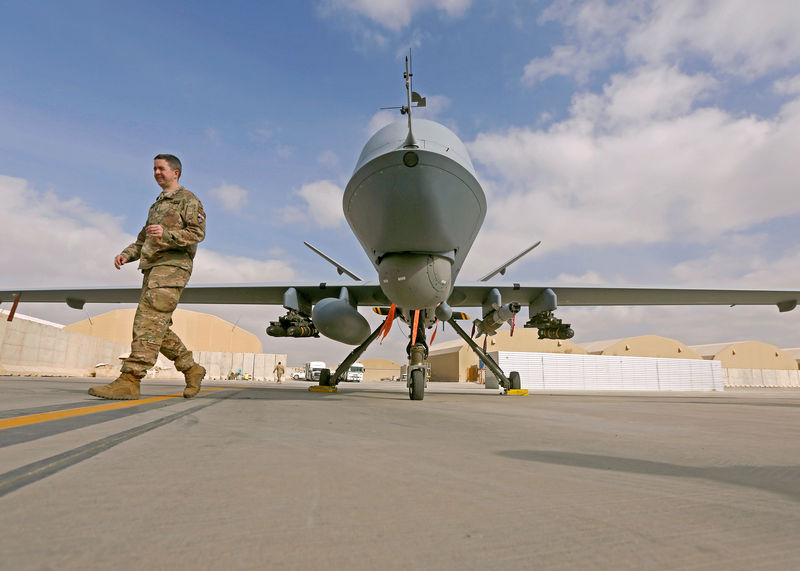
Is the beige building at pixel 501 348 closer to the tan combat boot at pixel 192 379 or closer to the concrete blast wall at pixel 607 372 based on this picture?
the concrete blast wall at pixel 607 372

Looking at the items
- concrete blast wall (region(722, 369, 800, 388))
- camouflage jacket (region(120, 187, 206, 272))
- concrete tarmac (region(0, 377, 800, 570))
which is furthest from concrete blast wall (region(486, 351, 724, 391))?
concrete tarmac (region(0, 377, 800, 570))

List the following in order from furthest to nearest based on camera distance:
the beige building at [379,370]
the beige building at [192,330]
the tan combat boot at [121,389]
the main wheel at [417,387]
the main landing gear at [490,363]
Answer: the beige building at [379,370]
the beige building at [192,330]
the main landing gear at [490,363]
the main wheel at [417,387]
the tan combat boot at [121,389]

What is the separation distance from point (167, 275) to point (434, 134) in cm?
347

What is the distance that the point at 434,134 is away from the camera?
5.30 m

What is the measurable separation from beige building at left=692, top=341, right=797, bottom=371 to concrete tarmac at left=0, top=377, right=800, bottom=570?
57.0 m

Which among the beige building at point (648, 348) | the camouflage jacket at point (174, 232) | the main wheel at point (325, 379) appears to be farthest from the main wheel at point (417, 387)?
the beige building at point (648, 348)

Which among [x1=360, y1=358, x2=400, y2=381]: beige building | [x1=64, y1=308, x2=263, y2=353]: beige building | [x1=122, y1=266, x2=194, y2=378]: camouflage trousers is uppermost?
[x1=64, y1=308, x2=263, y2=353]: beige building

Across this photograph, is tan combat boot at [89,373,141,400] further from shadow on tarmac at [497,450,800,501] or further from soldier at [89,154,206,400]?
shadow on tarmac at [497,450,800,501]

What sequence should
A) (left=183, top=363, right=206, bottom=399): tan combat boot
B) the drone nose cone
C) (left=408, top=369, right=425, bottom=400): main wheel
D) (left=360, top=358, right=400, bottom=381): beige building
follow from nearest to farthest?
(left=183, top=363, right=206, bottom=399): tan combat boot < the drone nose cone < (left=408, top=369, right=425, bottom=400): main wheel < (left=360, top=358, right=400, bottom=381): beige building

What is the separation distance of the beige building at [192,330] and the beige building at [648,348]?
171ft

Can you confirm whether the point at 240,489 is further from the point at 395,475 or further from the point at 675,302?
the point at 675,302

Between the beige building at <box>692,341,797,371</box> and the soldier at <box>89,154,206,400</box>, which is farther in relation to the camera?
the beige building at <box>692,341,797,371</box>

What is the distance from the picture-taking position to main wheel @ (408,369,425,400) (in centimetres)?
633

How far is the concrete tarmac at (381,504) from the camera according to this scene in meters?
0.62
